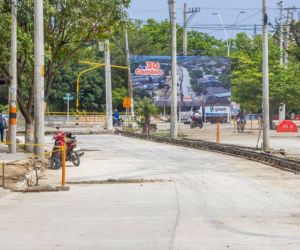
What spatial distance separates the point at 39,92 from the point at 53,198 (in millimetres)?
→ 10218

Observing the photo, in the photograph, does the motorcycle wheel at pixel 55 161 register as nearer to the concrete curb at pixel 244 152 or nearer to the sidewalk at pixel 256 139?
the concrete curb at pixel 244 152

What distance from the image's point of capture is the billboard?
75250mm

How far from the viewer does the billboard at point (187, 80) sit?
247 ft

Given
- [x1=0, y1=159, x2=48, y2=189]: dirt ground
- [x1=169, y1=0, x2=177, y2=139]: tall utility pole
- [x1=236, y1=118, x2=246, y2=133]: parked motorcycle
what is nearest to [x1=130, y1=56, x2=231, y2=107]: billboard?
[x1=236, y1=118, x2=246, y2=133]: parked motorcycle

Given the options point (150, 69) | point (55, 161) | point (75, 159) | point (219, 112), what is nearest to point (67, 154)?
point (75, 159)

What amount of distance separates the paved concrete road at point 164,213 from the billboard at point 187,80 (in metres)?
54.0

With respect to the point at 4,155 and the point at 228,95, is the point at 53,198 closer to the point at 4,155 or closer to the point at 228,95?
the point at 4,155

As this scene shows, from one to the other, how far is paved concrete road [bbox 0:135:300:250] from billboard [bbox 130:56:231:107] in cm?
5400

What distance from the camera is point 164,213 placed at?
12633 millimetres

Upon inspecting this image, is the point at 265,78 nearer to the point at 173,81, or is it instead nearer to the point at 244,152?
the point at 244,152

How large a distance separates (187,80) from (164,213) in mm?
64688

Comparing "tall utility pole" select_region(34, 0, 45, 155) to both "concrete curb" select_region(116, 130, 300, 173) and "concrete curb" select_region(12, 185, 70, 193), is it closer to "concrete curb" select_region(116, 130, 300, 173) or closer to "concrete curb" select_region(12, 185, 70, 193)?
"concrete curb" select_region(12, 185, 70, 193)

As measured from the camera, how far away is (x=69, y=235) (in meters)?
10.4

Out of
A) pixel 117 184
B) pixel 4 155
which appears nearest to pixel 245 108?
pixel 4 155
